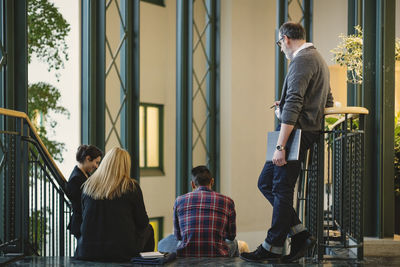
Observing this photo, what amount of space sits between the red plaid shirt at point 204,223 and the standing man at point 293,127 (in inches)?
19.0

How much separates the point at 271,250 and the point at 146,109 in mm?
6405

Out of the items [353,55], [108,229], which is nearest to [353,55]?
[353,55]

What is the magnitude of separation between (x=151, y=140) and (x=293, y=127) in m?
6.62

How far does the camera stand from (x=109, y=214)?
11.8ft

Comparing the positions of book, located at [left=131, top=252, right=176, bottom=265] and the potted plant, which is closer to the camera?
book, located at [left=131, top=252, right=176, bottom=265]

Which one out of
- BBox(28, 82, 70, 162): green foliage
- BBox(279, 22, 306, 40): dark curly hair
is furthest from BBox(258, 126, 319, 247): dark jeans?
BBox(28, 82, 70, 162): green foliage

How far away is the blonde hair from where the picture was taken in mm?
3611

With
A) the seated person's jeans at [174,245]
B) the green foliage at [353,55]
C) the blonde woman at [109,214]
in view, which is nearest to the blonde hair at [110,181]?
the blonde woman at [109,214]

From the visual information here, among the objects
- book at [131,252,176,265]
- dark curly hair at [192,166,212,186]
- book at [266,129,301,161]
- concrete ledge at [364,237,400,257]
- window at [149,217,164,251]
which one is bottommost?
window at [149,217,164,251]

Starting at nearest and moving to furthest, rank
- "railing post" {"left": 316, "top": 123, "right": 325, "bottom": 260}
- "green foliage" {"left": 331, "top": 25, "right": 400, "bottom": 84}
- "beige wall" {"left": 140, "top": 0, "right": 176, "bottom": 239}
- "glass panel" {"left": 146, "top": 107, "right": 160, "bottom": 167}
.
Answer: "railing post" {"left": 316, "top": 123, "right": 325, "bottom": 260}, "green foliage" {"left": 331, "top": 25, "right": 400, "bottom": 84}, "beige wall" {"left": 140, "top": 0, "right": 176, "bottom": 239}, "glass panel" {"left": 146, "top": 107, "right": 160, "bottom": 167}

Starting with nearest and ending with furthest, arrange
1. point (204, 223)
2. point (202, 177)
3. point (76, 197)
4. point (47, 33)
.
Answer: point (204, 223) < point (202, 177) < point (76, 197) < point (47, 33)

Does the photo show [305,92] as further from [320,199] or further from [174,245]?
[174,245]

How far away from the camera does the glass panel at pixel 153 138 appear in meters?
9.71

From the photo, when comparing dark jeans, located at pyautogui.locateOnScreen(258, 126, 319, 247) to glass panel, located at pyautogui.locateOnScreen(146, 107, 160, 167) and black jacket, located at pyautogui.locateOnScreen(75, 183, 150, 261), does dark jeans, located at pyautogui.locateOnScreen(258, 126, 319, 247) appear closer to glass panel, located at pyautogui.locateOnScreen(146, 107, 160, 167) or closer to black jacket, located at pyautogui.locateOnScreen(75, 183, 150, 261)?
black jacket, located at pyautogui.locateOnScreen(75, 183, 150, 261)
